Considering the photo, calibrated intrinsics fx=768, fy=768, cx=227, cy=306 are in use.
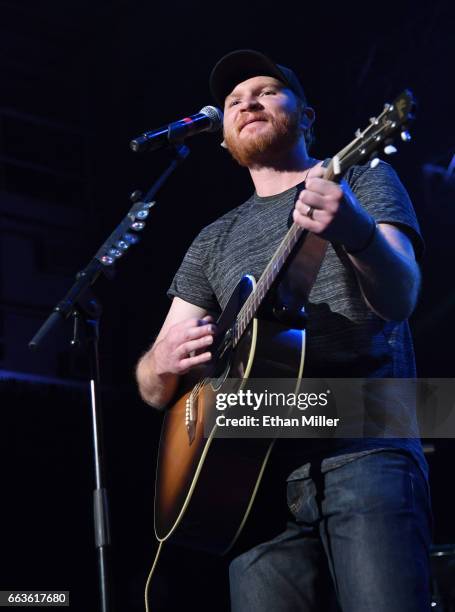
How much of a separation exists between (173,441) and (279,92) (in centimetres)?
116

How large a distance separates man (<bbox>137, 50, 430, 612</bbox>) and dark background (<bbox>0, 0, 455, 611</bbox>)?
9.60 feet

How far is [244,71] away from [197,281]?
0.71 metres

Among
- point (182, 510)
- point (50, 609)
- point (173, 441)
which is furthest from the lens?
point (50, 609)

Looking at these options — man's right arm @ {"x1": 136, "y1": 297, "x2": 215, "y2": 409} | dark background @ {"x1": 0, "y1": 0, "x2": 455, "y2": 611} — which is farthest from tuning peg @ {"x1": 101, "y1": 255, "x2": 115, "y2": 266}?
dark background @ {"x1": 0, "y1": 0, "x2": 455, "y2": 611}

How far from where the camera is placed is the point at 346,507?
1.76 metres

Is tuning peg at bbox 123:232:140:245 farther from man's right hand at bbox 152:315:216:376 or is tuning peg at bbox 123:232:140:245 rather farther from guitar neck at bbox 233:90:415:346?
guitar neck at bbox 233:90:415:346

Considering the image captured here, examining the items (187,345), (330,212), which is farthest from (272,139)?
(330,212)

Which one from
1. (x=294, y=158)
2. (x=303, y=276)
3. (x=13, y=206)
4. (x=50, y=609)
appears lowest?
(x=50, y=609)

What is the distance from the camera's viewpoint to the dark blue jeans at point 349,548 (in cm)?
166

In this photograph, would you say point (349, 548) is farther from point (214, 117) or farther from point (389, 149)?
point (214, 117)

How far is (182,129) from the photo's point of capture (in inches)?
104

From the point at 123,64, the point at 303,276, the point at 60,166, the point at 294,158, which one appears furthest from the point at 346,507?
the point at 60,166

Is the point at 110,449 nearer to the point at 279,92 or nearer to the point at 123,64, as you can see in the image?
the point at 123,64

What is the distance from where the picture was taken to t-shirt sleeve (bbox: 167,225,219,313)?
99.6 inches
